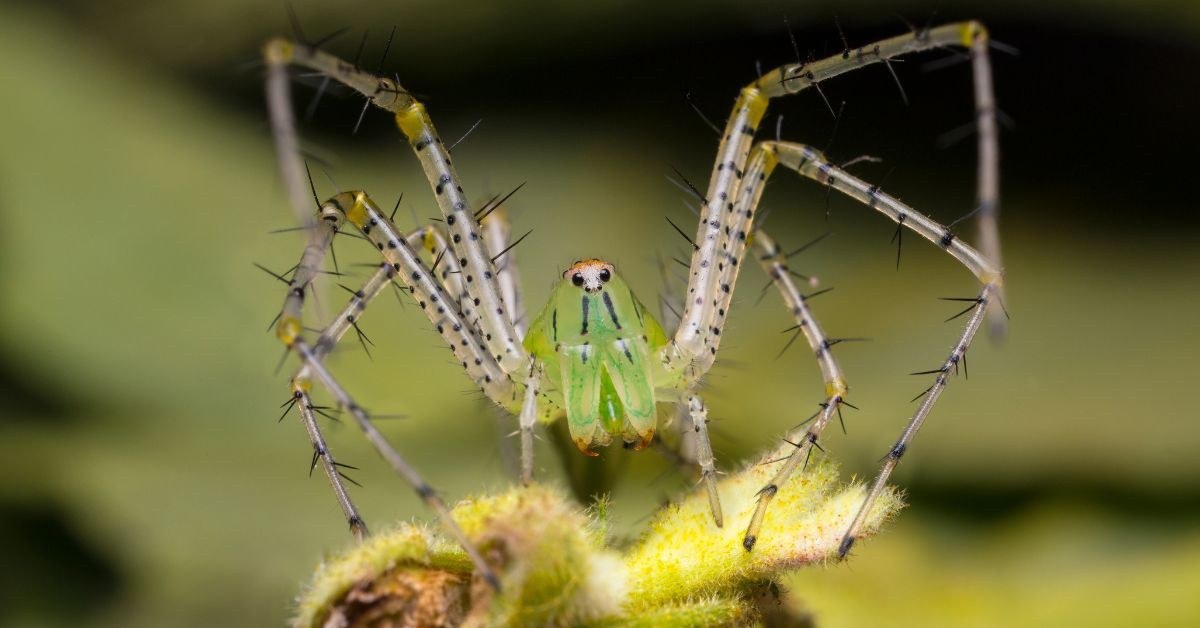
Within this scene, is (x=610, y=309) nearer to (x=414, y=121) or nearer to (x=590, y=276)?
(x=590, y=276)

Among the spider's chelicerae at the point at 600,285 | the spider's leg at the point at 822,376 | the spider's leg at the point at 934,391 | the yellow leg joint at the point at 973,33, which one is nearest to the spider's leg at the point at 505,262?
the spider's chelicerae at the point at 600,285

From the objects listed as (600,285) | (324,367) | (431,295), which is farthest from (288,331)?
(600,285)

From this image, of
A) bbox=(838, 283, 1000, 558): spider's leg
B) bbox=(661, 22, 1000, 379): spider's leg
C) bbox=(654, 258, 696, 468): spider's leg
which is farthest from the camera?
bbox=(654, 258, 696, 468): spider's leg

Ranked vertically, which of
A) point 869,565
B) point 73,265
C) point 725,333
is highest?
point 73,265

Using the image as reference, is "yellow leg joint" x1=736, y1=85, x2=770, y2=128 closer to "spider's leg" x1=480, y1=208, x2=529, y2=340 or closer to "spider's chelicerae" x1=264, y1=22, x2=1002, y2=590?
"spider's chelicerae" x1=264, y1=22, x2=1002, y2=590

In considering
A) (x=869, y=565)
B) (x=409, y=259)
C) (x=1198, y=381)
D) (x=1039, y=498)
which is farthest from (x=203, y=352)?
(x=1198, y=381)

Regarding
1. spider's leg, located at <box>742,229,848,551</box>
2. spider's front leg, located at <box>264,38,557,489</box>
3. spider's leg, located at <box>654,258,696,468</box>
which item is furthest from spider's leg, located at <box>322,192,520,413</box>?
spider's leg, located at <box>742,229,848,551</box>

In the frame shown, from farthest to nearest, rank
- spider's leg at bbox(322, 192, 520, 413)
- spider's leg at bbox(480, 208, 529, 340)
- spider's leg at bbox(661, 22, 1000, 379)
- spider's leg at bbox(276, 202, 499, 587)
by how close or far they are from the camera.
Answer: spider's leg at bbox(480, 208, 529, 340) < spider's leg at bbox(661, 22, 1000, 379) < spider's leg at bbox(322, 192, 520, 413) < spider's leg at bbox(276, 202, 499, 587)

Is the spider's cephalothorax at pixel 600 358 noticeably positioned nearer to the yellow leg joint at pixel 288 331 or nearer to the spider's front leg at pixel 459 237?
the spider's front leg at pixel 459 237

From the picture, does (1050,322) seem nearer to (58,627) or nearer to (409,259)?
(409,259)
